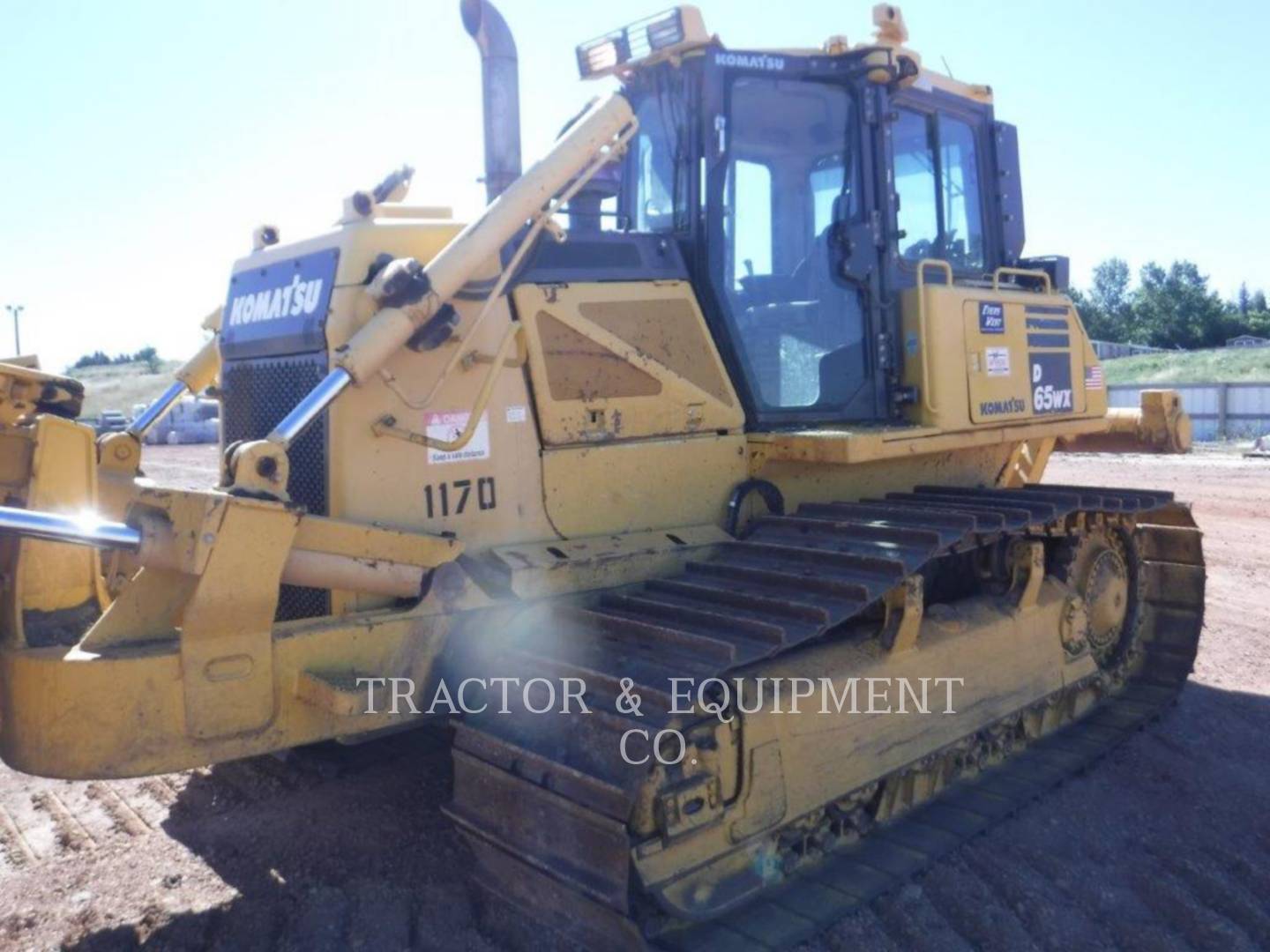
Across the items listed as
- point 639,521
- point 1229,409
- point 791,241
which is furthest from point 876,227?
point 1229,409

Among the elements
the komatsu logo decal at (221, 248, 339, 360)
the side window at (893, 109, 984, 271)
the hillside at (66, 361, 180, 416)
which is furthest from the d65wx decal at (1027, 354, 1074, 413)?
the hillside at (66, 361, 180, 416)

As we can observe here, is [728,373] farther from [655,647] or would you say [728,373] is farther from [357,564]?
[357,564]

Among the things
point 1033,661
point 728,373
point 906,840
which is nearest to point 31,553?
point 728,373

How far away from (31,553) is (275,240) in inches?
60.9

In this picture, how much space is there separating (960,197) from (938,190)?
22cm

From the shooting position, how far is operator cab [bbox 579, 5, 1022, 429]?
181 inches

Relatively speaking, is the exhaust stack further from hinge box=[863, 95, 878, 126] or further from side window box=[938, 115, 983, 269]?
side window box=[938, 115, 983, 269]

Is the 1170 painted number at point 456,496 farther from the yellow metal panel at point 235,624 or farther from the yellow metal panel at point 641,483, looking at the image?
the yellow metal panel at point 235,624

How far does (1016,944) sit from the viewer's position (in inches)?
Answer: 139

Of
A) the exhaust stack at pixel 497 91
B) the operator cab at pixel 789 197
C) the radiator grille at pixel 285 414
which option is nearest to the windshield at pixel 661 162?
the operator cab at pixel 789 197

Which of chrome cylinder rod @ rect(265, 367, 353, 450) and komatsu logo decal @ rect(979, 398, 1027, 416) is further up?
chrome cylinder rod @ rect(265, 367, 353, 450)

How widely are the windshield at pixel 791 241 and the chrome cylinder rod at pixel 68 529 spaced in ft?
8.12

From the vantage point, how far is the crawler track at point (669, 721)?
3.20 meters

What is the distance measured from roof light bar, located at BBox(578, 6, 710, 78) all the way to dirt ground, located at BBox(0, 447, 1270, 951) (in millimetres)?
3074
